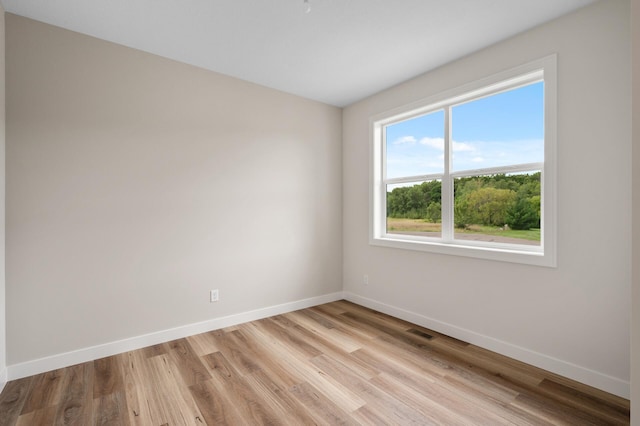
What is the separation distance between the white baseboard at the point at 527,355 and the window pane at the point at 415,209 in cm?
90

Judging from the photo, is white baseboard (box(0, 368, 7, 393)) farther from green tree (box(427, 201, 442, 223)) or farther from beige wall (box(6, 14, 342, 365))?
green tree (box(427, 201, 442, 223))

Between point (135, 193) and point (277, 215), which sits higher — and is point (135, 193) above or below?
above

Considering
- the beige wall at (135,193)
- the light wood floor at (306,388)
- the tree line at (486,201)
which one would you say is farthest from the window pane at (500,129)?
the beige wall at (135,193)

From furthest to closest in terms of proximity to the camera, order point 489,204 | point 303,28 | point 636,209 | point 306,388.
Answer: point 489,204
point 303,28
point 306,388
point 636,209

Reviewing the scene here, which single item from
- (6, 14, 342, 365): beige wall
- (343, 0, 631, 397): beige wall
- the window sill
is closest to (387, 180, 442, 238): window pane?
the window sill

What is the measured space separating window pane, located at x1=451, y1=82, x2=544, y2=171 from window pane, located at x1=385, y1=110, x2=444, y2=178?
0.18 meters

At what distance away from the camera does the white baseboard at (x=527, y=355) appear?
200 centimetres

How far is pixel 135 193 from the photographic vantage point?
2666 millimetres

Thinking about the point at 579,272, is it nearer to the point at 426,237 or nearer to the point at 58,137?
the point at 426,237

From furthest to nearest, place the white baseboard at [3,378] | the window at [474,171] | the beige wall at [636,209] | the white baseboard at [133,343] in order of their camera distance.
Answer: the window at [474,171] → the white baseboard at [133,343] → the white baseboard at [3,378] → the beige wall at [636,209]

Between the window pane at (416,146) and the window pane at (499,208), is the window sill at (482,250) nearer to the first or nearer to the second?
the window pane at (499,208)

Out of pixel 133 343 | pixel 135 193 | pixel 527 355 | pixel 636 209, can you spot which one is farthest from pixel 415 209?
pixel 133 343

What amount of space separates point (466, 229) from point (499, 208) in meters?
0.36

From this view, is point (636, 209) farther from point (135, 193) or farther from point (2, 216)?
point (2, 216)
